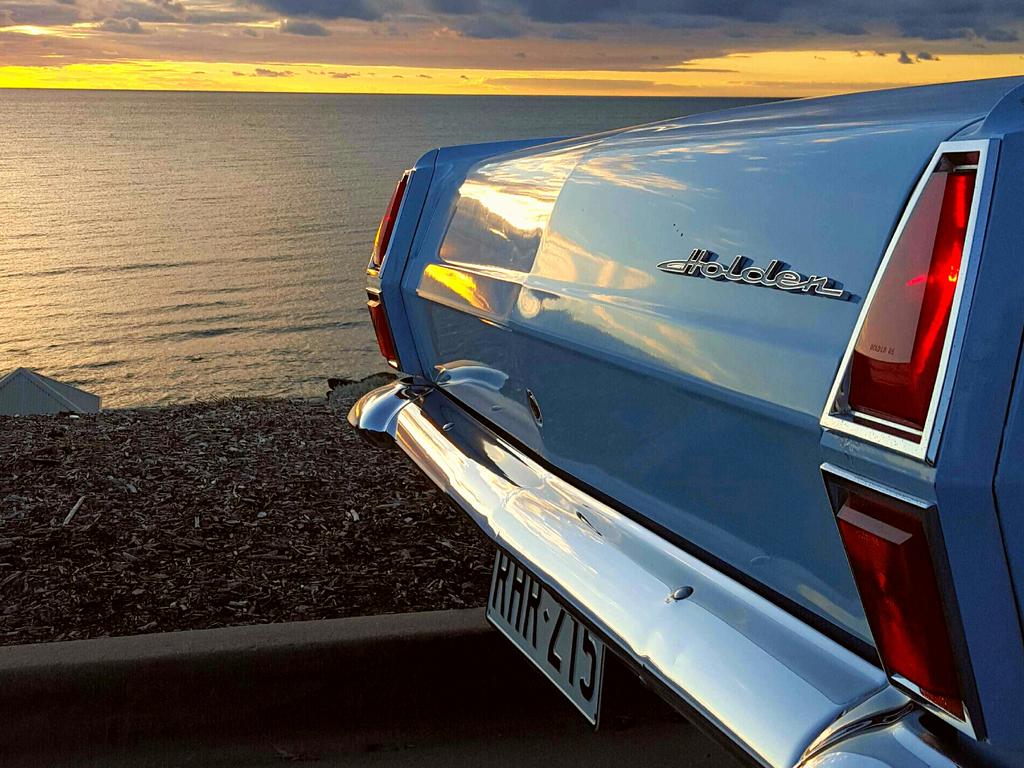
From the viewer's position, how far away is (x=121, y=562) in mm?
3785

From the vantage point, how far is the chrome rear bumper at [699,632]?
4.86 ft

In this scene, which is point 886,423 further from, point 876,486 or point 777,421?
point 777,421

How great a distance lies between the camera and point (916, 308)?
136 centimetres

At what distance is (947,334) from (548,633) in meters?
1.26

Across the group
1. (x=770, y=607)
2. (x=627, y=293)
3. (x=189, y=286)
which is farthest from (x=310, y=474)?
(x=189, y=286)

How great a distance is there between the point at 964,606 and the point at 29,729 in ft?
8.42

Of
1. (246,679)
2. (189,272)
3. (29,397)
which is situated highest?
(246,679)

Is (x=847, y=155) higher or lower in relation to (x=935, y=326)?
higher

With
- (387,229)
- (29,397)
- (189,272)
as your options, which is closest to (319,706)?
(387,229)

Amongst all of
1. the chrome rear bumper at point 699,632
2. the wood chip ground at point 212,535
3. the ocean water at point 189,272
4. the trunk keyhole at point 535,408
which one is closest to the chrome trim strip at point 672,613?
the chrome rear bumper at point 699,632

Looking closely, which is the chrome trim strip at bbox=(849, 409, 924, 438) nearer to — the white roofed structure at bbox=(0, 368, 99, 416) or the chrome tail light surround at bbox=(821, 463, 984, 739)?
the chrome tail light surround at bbox=(821, 463, 984, 739)

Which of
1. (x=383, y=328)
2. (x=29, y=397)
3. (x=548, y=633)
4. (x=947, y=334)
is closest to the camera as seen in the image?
(x=947, y=334)

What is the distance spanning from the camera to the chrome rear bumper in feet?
4.86

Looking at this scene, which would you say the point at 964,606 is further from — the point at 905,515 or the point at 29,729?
the point at 29,729
